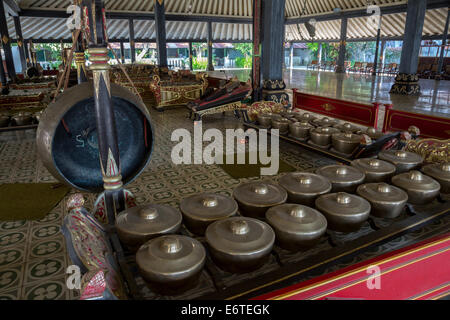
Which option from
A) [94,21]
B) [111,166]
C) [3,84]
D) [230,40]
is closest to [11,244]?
[111,166]

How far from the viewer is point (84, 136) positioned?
1.98 m

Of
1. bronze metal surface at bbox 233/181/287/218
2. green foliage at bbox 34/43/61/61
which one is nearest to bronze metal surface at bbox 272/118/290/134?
bronze metal surface at bbox 233/181/287/218

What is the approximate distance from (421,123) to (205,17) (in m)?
14.7

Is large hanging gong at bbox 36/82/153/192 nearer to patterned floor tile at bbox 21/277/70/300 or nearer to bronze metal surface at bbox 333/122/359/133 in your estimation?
patterned floor tile at bbox 21/277/70/300

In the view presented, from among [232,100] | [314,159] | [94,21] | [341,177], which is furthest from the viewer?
[232,100]

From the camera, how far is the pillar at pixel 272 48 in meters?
5.22

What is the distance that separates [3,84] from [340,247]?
9.10 m

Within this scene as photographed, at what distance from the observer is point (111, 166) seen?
1.72 metres

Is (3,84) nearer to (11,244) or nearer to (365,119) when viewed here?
(11,244)

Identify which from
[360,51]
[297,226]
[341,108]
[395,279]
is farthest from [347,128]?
[360,51]

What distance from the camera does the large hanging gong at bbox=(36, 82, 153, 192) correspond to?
1736mm

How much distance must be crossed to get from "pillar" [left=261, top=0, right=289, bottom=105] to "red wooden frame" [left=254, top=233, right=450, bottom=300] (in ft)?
13.3

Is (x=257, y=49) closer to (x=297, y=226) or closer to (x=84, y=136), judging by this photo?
(x=84, y=136)
